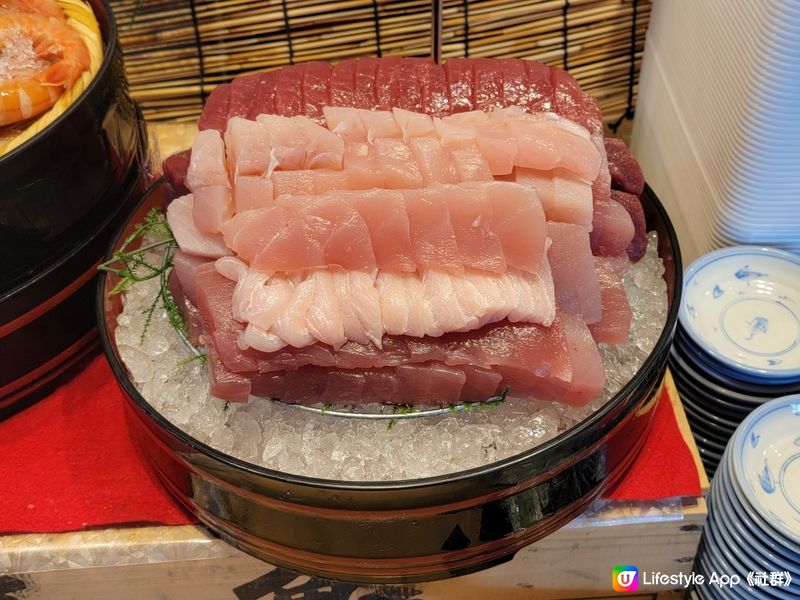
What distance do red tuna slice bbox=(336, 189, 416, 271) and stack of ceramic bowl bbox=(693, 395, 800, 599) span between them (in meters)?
0.77

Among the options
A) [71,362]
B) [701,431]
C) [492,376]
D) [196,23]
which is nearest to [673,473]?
[701,431]

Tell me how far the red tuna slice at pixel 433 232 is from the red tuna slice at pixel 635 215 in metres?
0.46

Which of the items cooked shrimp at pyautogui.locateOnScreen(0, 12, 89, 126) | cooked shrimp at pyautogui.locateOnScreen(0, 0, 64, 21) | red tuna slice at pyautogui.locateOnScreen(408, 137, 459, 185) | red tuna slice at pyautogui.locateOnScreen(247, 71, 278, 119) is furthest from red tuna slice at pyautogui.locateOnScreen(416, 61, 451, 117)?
cooked shrimp at pyautogui.locateOnScreen(0, 0, 64, 21)

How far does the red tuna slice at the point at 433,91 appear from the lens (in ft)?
5.66

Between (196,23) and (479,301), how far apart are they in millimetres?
1481

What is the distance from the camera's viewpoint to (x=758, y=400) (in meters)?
1.72

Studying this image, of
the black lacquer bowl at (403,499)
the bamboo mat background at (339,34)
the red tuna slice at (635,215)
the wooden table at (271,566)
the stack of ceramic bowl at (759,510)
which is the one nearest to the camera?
the black lacquer bowl at (403,499)

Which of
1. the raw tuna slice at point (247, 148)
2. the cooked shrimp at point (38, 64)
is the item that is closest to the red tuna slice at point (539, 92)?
the raw tuna slice at point (247, 148)

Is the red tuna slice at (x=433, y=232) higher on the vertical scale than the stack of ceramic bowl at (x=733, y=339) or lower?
higher

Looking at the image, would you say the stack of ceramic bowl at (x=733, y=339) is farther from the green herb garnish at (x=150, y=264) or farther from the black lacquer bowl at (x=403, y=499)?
the green herb garnish at (x=150, y=264)

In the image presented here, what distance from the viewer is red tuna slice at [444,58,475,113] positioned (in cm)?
173

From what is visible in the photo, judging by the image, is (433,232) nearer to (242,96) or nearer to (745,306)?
(242,96)

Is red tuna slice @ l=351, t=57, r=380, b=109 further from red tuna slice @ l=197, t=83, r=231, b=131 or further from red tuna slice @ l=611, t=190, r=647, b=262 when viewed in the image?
red tuna slice @ l=611, t=190, r=647, b=262

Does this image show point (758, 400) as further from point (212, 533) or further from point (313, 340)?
point (212, 533)
